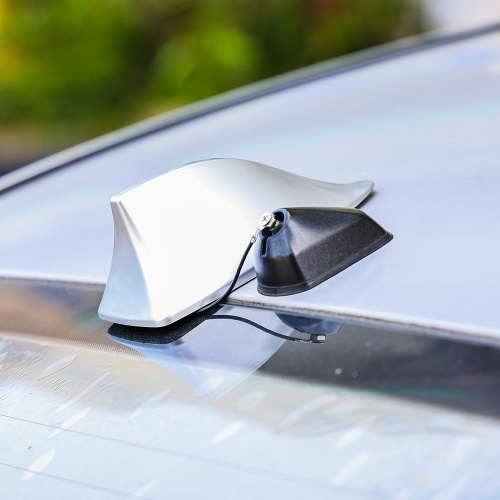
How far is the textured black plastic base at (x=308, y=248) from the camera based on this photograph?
68 centimetres

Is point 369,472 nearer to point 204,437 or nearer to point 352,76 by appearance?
point 204,437

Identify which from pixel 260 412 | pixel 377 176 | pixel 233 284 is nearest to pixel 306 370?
pixel 260 412

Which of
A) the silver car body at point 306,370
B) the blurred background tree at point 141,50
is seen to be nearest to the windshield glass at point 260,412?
the silver car body at point 306,370

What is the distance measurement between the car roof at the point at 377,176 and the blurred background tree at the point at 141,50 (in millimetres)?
4282

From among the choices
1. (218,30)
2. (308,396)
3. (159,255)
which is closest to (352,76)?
(159,255)

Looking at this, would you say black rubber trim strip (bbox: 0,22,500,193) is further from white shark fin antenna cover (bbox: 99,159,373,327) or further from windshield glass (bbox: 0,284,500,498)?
windshield glass (bbox: 0,284,500,498)

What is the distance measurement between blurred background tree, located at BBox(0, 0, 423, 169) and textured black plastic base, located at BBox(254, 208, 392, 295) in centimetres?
505

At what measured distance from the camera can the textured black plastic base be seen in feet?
2.24

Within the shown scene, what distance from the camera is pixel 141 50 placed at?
6367mm

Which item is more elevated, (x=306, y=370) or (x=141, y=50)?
(x=141, y=50)

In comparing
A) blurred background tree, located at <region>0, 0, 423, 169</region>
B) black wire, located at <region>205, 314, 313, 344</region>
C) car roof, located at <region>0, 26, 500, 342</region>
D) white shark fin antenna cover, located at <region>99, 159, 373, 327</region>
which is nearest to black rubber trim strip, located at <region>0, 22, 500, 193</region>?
car roof, located at <region>0, 26, 500, 342</region>

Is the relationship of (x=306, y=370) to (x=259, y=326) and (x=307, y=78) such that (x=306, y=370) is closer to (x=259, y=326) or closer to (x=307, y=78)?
(x=259, y=326)

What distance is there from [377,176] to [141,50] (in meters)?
5.85

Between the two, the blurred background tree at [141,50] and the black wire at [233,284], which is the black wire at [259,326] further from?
the blurred background tree at [141,50]
